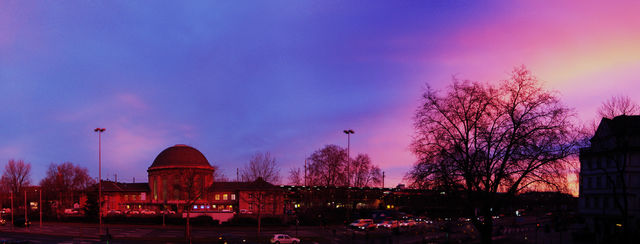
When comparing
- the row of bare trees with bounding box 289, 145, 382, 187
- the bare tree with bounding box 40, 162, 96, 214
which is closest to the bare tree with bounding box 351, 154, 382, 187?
the row of bare trees with bounding box 289, 145, 382, 187

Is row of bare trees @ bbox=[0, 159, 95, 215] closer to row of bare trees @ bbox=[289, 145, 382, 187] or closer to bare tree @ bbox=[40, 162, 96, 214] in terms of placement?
bare tree @ bbox=[40, 162, 96, 214]

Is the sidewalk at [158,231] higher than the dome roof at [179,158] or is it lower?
lower

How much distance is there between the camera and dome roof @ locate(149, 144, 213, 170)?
11356 centimetres

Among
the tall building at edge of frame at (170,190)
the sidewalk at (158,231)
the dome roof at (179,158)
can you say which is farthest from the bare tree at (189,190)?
the dome roof at (179,158)

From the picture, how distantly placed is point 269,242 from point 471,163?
2710cm

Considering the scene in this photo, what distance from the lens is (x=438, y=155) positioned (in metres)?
31.6

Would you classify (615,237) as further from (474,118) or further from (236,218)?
(236,218)

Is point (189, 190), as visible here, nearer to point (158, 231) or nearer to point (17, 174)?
point (158, 231)

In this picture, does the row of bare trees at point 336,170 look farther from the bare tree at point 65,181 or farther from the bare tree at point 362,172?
the bare tree at point 65,181

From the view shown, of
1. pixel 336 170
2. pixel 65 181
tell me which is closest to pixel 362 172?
pixel 336 170

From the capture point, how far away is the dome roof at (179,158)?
373ft

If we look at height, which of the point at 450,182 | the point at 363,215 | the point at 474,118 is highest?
the point at 474,118

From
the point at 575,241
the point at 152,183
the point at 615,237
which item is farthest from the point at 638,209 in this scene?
the point at 152,183

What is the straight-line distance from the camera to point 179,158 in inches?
4503
